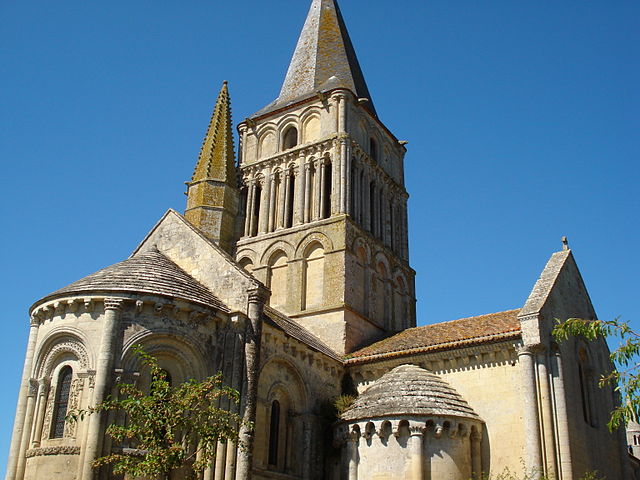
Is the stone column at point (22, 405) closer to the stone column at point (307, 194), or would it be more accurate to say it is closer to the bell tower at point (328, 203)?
the bell tower at point (328, 203)

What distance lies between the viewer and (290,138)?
33438 millimetres

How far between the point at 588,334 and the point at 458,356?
1136cm

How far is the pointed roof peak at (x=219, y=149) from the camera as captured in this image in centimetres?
2948

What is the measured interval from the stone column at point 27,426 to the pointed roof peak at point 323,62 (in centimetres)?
1863

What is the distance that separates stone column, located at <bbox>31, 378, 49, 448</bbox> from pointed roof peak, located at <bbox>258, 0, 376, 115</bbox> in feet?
60.7

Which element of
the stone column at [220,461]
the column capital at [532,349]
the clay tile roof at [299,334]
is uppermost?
the clay tile roof at [299,334]

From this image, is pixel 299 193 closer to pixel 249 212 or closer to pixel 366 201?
pixel 249 212

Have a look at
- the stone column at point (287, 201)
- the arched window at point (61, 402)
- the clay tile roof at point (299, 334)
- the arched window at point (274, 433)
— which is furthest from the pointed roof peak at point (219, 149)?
the arched window at point (61, 402)

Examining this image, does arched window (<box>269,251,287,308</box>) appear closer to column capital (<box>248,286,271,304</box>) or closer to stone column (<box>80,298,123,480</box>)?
column capital (<box>248,286,271,304</box>)

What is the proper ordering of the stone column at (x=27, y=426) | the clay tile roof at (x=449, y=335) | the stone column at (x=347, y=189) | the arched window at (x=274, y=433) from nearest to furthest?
1. the stone column at (x=27, y=426)
2. the arched window at (x=274, y=433)
3. the clay tile roof at (x=449, y=335)
4. the stone column at (x=347, y=189)

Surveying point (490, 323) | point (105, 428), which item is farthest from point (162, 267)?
point (490, 323)

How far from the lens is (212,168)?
97.2 ft

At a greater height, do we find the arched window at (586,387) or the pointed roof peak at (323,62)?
the pointed roof peak at (323,62)

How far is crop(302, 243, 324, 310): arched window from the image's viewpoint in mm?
28359
